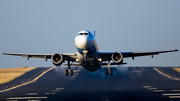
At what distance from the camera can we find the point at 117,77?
75688 mm

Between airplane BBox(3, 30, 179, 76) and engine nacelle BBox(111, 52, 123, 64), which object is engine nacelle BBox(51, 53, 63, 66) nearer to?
airplane BBox(3, 30, 179, 76)

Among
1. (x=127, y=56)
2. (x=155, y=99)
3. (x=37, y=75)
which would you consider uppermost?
(x=127, y=56)

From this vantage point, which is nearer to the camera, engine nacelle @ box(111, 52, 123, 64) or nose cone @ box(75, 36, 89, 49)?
nose cone @ box(75, 36, 89, 49)

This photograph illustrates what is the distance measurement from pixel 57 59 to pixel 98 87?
31.5 m

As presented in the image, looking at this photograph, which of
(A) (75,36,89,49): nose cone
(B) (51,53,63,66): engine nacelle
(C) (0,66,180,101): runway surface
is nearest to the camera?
(A) (75,36,89,49): nose cone

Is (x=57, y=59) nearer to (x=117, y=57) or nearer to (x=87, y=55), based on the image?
(x=87, y=55)

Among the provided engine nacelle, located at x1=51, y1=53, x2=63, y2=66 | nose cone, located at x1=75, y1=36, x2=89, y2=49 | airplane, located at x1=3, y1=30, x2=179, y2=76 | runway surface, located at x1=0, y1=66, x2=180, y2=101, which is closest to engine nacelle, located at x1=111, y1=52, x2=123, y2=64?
airplane, located at x1=3, y1=30, x2=179, y2=76

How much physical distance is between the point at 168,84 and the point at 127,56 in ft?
113

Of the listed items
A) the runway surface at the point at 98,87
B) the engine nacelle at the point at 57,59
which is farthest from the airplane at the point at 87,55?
the runway surface at the point at 98,87

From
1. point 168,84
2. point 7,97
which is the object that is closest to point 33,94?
point 7,97

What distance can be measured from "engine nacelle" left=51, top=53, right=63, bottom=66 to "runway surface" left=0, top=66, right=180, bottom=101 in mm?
18860

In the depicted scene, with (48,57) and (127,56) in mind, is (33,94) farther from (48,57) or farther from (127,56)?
(127,56)

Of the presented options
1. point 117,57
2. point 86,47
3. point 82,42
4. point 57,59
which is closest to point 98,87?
point 117,57

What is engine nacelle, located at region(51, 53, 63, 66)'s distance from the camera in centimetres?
3464
